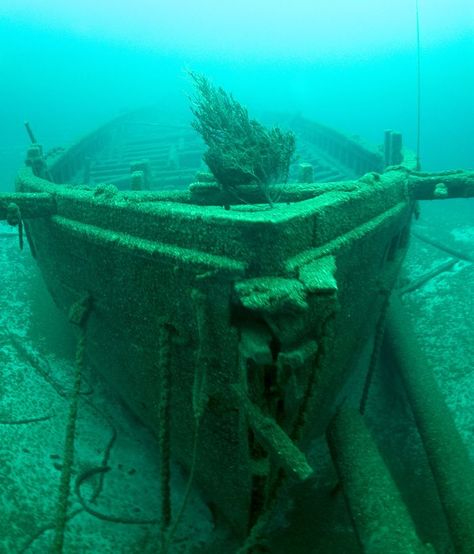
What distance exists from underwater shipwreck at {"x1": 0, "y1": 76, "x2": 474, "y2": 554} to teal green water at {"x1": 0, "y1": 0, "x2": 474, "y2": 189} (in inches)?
1001

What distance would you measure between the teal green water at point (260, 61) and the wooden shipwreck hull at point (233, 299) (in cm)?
2565

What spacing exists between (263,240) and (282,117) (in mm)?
14616

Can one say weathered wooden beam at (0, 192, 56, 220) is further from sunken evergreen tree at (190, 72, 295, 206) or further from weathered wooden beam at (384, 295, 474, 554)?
weathered wooden beam at (384, 295, 474, 554)

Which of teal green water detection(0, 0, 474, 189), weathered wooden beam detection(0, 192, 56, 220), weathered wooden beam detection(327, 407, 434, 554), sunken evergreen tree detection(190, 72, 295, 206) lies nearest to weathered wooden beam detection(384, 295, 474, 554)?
weathered wooden beam detection(327, 407, 434, 554)

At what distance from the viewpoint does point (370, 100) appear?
69.8 metres

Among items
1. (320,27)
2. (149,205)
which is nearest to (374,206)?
(149,205)

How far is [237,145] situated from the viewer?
3.08m

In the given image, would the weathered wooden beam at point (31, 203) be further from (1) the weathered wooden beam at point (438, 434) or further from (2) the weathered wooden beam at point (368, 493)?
(1) the weathered wooden beam at point (438, 434)

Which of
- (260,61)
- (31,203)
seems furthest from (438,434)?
(260,61)

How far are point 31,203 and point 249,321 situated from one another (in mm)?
1815

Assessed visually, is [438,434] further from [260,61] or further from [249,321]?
[260,61]

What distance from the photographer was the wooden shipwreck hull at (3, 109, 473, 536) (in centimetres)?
201

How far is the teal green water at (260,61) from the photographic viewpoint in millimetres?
51469

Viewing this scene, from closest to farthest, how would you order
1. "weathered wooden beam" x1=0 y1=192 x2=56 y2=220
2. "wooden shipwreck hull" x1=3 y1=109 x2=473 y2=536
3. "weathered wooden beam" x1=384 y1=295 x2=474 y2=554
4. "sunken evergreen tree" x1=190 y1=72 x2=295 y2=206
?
"wooden shipwreck hull" x1=3 y1=109 x2=473 y2=536 → "weathered wooden beam" x1=384 y1=295 x2=474 y2=554 → "weathered wooden beam" x1=0 y1=192 x2=56 y2=220 → "sunken evergreen tree" x1=190 y1=72 x2=295 y2=206
